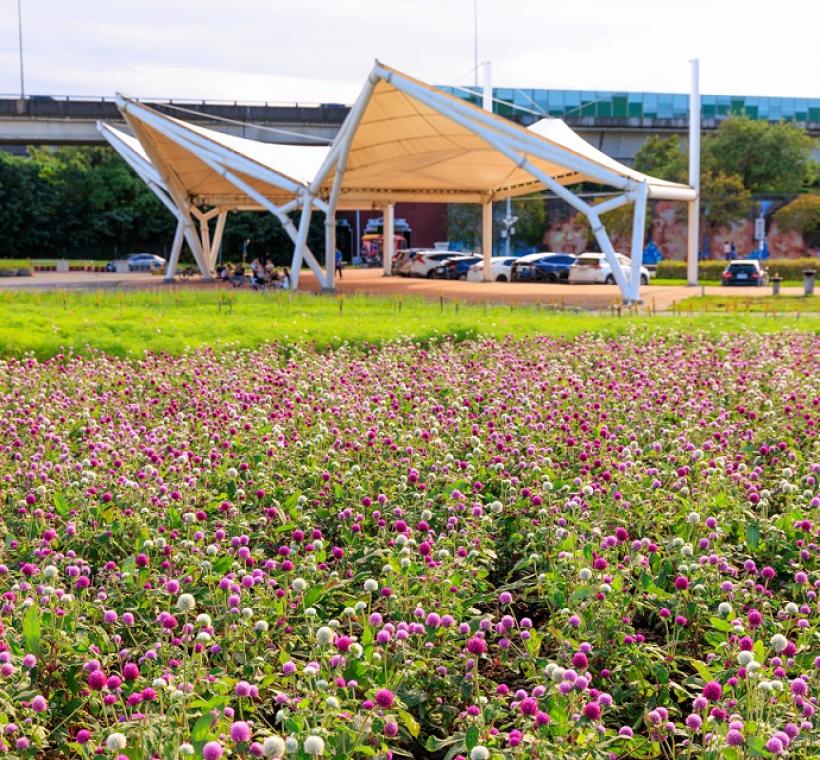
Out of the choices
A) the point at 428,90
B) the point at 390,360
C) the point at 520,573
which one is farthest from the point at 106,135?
the point at 520,573

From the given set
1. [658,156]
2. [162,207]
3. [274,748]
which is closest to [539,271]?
[658,156]

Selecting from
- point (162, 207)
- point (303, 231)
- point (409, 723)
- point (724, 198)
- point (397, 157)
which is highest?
point (162, 207)

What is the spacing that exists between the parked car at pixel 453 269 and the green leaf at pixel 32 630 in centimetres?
4335

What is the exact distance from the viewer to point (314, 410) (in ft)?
27.0

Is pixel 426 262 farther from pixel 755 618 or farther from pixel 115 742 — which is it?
pixel 115 742

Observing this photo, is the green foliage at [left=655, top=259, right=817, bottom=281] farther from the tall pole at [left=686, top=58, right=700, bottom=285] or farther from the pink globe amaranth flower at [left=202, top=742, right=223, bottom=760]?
the pink globe amaranth flower at [left=202, top=742, right=223, bottom=760]

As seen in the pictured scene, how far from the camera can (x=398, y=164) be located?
114 feet

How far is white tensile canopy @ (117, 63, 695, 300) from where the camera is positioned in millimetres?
26000

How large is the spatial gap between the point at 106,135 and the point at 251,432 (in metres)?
42.4

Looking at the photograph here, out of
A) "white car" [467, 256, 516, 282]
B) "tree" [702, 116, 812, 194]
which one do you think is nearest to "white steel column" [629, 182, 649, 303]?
"white car" [467, 256, 516, 282]

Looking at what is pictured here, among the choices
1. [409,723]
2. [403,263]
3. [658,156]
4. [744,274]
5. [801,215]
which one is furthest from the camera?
[658,156]

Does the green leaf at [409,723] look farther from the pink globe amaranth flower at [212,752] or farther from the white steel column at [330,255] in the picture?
the white steel column at [330,255]

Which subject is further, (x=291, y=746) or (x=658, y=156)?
(x=658, y=156)

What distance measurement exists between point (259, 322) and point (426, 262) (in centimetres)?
3208
